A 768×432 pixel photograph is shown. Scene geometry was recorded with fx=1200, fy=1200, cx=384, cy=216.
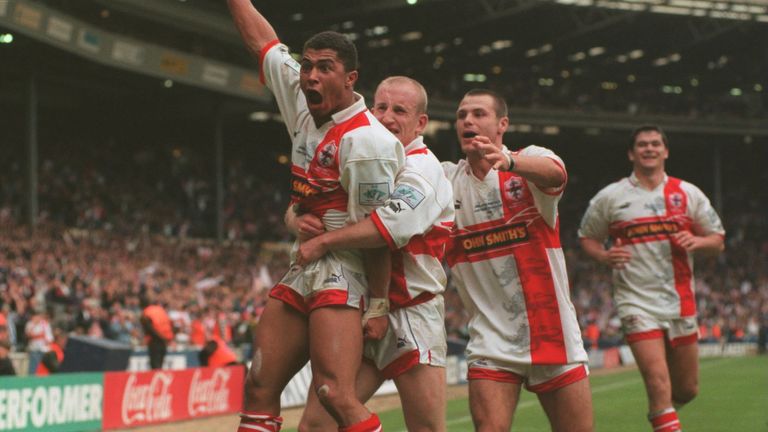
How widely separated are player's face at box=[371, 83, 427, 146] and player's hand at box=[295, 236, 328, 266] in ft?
3.28

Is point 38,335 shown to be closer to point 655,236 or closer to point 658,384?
point 655,236

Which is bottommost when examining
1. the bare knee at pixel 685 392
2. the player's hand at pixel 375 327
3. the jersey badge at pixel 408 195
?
the bare knee at pixel 685 392

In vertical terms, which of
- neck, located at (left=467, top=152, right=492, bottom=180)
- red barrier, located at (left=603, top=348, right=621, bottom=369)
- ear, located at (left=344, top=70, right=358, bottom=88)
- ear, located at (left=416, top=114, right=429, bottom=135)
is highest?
ear, located at (left=344, top=70, right=358, bottom=88)

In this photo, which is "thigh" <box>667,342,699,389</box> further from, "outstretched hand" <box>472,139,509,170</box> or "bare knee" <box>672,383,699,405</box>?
"outstretched hand" <box>472,139,509,170</box>

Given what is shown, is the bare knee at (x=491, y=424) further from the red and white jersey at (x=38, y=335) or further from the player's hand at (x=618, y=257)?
the red and white jersey at (x=38, y=335)

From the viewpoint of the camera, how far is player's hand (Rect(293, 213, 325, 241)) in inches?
233

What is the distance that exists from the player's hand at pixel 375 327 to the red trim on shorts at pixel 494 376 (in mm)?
968

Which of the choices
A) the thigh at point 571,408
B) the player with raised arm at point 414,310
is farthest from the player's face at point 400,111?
the thigh at point 571,408

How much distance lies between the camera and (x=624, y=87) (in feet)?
203

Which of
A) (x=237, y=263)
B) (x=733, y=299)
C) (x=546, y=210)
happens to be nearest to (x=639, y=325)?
(x=546, y=210)

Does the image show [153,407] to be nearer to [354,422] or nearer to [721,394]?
[721,394]

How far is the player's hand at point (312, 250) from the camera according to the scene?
5.80 meters

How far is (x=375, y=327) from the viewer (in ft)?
19.9

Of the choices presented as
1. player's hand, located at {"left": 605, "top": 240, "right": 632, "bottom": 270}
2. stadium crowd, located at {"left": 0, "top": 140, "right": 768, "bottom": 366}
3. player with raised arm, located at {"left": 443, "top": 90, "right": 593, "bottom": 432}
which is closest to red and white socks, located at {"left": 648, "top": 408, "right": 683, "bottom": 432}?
player's hand, located at {"left": 605, "top": 240, "right": 632, "bottom": 270}
